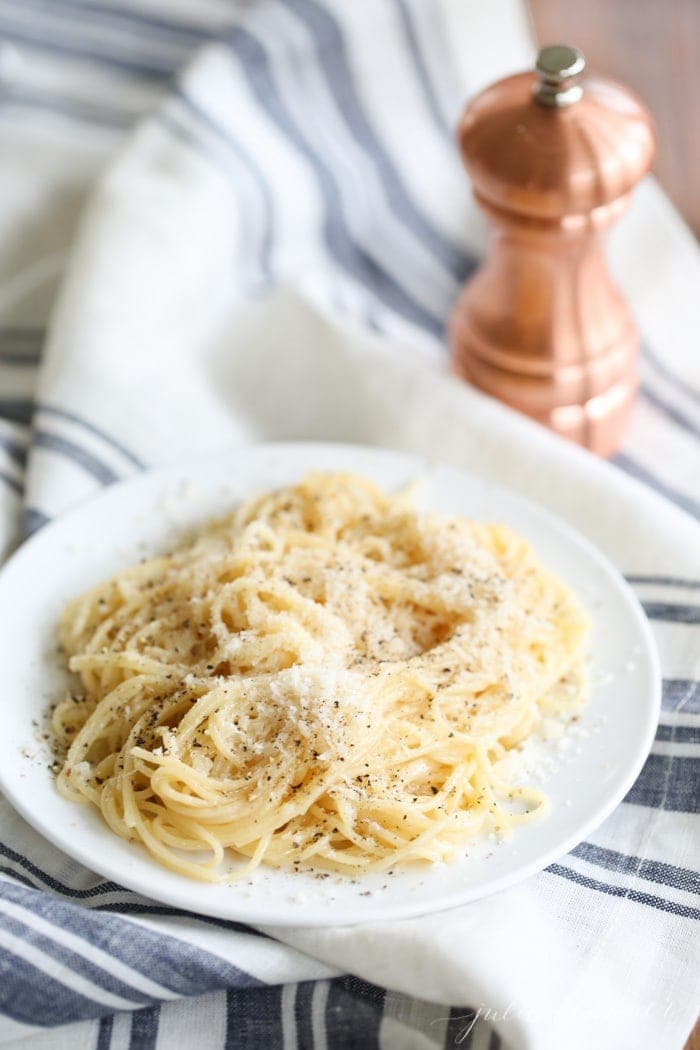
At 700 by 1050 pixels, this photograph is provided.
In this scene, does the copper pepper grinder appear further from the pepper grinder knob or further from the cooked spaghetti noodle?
the cooked spaghetti noodle

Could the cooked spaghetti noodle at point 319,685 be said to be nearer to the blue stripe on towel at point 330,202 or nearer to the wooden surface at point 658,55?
the blue stripe on towel at point 330,202

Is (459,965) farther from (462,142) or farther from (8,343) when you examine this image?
(8,343)

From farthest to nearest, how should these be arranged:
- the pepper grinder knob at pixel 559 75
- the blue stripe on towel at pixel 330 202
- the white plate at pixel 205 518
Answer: the blue stripe on towel at pixel 330 202 < the pepper grinder knob at pixel 559 75 < the white plate at pixel 205 518

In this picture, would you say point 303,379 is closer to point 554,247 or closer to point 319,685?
point 554,247

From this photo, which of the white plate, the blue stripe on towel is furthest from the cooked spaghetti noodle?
the blue stripe on towel

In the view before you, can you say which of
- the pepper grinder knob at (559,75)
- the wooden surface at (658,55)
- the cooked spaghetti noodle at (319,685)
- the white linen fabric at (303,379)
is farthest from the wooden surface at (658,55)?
the cooked spaghetti noodle at (319,685)
